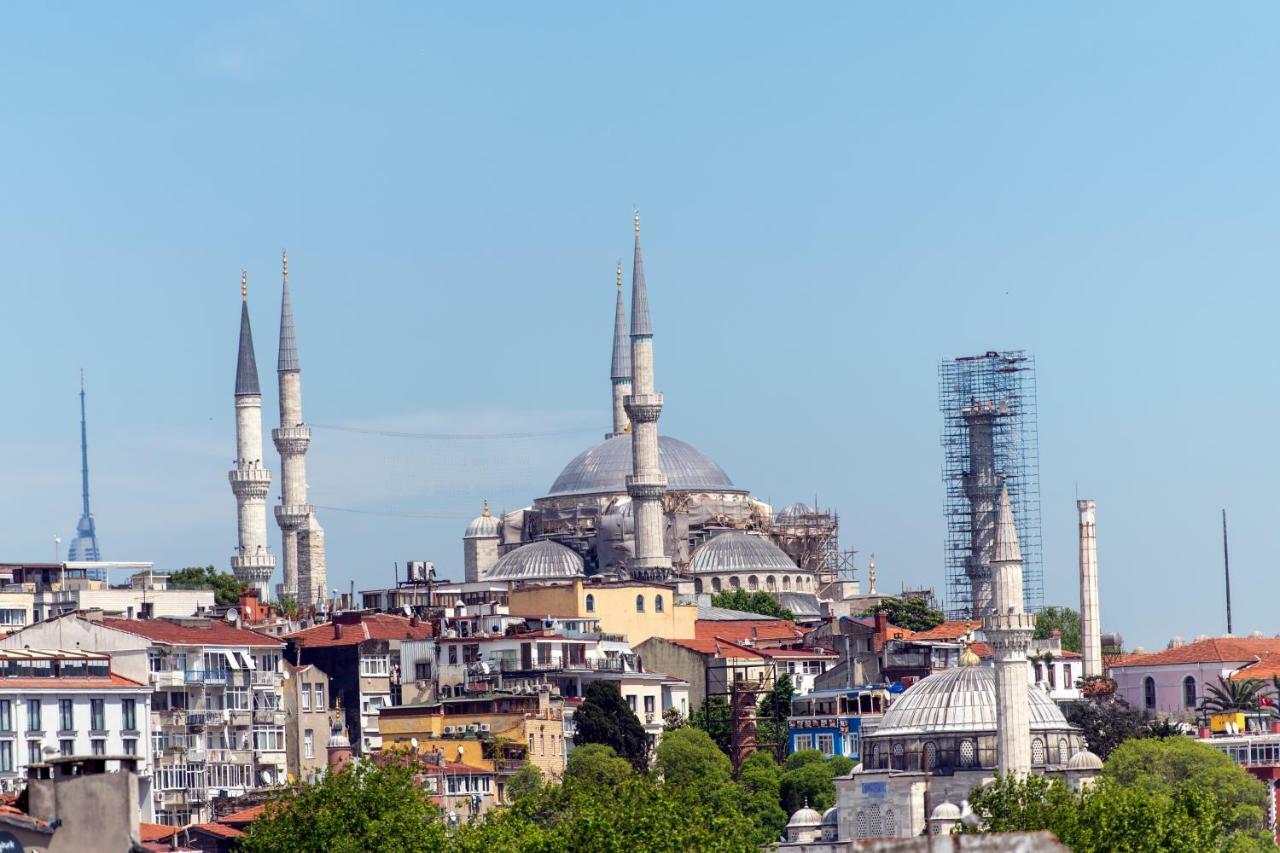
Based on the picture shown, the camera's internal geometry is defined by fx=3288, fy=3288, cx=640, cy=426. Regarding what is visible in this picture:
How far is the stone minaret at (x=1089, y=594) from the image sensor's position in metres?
90.1

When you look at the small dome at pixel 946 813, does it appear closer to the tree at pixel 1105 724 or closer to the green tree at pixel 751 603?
the tree at pixel 1105 724

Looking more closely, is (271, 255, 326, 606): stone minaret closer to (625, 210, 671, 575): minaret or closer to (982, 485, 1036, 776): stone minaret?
(625, 210, 671, 575): minaret

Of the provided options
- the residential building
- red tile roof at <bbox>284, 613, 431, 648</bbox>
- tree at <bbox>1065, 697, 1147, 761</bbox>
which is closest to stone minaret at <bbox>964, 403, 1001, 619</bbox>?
tree at <bbox>1065, 697, 1147, 761</bbox>

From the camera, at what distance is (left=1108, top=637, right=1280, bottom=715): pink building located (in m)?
88.5

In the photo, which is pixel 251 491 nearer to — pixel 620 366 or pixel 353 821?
Result: pixel 620 366

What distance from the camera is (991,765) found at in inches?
2699

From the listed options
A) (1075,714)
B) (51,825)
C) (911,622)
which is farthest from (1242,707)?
(51,825)

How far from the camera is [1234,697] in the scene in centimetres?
8506

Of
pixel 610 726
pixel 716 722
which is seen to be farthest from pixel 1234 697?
pixel 610 726

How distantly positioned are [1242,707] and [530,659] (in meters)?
18.7

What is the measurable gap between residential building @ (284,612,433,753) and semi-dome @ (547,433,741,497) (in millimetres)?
35919

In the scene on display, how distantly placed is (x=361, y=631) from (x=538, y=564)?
27098 mm

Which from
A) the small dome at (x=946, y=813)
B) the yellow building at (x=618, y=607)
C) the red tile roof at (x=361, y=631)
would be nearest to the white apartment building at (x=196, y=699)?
the red tile roof at (x=361, y=631)

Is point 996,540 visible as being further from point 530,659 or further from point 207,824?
point 207,824
